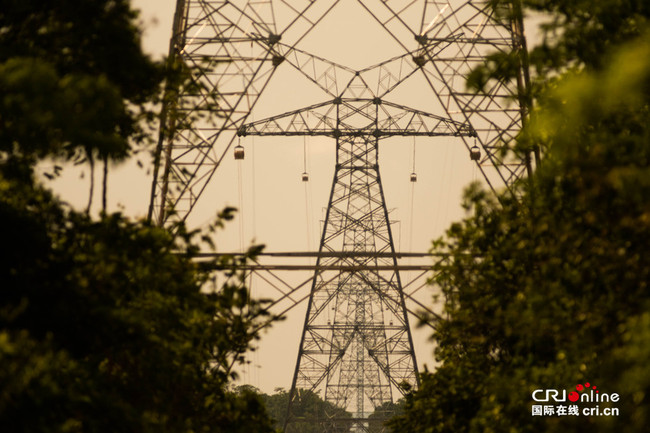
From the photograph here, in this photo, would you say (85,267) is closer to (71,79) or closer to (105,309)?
(105,309)

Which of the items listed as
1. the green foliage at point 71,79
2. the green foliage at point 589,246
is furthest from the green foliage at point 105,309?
the green foliage at point 589,246

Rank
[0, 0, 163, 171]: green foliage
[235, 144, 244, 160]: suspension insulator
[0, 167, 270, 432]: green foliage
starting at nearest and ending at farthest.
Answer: [0, 0, 163, 171]: green foliage
[0, 167, 270, 432]: green foliage
[235, 144, 244, 160]: suspension insulator

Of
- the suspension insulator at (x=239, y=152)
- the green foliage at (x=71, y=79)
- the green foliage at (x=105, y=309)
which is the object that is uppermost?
the suspension insulator at (x=239, y=152)

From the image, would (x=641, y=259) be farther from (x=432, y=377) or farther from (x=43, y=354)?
(x=432, y=377)

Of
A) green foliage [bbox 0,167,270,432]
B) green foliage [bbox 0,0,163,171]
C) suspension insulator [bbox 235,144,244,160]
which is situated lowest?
green foliage [bbox 0,167,270,432]

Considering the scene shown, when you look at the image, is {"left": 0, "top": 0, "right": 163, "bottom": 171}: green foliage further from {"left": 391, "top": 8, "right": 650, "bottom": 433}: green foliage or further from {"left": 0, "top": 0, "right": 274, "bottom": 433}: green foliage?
{"left": 391, "top": 8, "right": 650, "bottom": 433}: green foliage

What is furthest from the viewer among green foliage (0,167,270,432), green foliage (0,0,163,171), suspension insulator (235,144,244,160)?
suspension insulator (235,144,244,160)

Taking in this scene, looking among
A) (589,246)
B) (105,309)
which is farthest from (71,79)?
(589,246)

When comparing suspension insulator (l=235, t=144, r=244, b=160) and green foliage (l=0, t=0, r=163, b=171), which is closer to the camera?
green foliage (l=0, t=0, r=163, b=171)

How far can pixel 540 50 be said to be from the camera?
1072 cm

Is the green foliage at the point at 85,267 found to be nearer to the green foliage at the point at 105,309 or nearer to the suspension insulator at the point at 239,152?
the green foliage at the point at 105,309

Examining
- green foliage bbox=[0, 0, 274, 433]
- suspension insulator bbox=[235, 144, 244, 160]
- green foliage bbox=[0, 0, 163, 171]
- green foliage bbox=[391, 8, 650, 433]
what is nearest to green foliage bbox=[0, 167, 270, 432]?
green foliage bbox=[0, 0, 274, 433]

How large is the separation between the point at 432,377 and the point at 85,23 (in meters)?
11.9

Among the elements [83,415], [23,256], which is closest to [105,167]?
[23,256]
